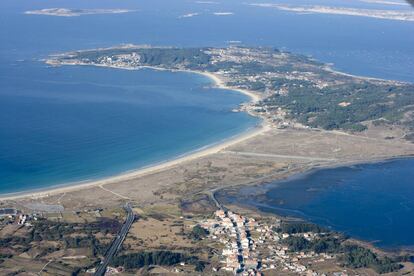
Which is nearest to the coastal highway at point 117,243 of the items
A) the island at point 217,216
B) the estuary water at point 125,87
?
the island at point 217,216

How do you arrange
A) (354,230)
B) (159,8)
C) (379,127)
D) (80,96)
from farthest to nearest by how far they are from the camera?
(159,8)
(80,96)
(379,127)
(354,230)

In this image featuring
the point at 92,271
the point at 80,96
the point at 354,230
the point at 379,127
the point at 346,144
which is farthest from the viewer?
the point at 80,96

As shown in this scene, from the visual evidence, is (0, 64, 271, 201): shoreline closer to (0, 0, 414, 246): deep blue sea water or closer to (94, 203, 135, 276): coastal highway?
(0, 0, 414, 246): deep blue sea water

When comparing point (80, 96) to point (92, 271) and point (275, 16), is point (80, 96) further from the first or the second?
point (275, 16)

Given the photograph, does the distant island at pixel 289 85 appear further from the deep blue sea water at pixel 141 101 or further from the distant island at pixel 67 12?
the distant island at pixel 67 12

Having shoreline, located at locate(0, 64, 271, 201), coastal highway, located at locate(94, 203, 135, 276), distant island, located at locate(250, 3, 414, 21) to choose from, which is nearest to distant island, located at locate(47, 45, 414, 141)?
shoreline, located at locate(0, 64, 271, 201)

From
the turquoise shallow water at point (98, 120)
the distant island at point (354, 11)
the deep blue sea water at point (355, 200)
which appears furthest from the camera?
the distant island at point (354, 11)

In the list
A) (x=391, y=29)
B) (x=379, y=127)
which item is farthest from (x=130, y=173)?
(x=391, y=29)
